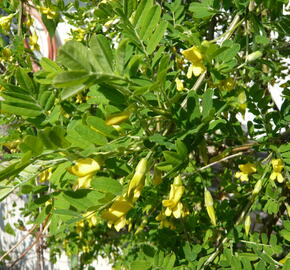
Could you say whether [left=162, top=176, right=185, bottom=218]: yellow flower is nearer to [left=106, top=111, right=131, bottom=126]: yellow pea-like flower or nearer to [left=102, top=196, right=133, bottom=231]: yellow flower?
[left=102, top=196, right=133, bottom=231]: yellow flower

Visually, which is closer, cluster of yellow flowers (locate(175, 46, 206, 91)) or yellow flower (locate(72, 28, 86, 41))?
cluster of yellow flowers (locate(175, 46, 206, 91))

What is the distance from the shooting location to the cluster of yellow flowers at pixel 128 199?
55 cm

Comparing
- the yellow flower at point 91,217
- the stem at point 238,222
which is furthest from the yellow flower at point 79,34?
the stem at point 238,222

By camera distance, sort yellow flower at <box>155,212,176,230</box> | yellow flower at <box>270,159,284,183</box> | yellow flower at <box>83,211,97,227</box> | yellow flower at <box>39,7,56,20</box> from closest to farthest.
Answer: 1. yellow flower at <box>83,211,97,227</box>
2. yellow flower at <box>270,159,284,183</box>
3. yellow flower at <box>155,212,176,230</box>
4. yellow flower at <box>39,7,56,20</box>

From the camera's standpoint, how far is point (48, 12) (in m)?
1.29

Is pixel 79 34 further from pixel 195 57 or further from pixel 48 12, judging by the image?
pixel 195 57

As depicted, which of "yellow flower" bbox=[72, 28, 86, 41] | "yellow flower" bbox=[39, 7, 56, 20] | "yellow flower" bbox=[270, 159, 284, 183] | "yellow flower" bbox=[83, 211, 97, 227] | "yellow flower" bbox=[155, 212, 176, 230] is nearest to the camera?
"yellow flower" bbox=[83, 211, 97, 227]

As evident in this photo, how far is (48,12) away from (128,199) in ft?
3.17

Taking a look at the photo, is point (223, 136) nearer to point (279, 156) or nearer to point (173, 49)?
point (279, 156)

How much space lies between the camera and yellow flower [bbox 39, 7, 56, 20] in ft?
4.18

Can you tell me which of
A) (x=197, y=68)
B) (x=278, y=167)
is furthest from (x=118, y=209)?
(x=278, y=167)

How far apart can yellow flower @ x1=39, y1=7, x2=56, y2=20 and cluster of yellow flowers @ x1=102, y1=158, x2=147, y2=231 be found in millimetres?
933

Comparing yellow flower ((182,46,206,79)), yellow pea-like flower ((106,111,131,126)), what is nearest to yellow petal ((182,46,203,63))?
yellow flower ((182,46,206,79))

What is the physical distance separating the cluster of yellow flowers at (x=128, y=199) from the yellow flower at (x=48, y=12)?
0.93 metres
